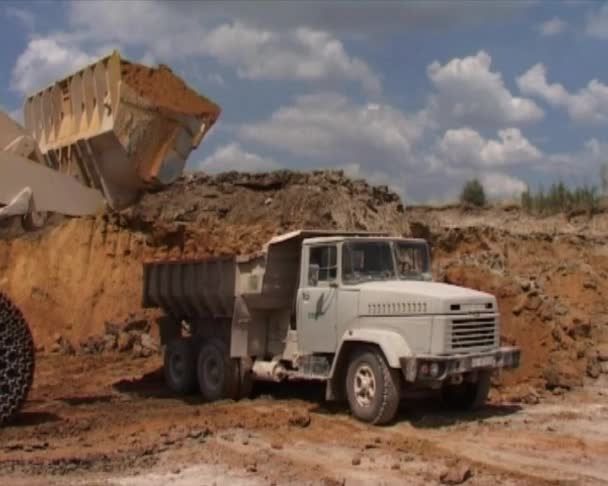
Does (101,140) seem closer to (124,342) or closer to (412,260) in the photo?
(412,260)

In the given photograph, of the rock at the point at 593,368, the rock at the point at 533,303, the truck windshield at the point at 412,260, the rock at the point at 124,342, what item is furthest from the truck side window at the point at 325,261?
the rock at the point at 124,342

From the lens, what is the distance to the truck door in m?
Answer: 12.5

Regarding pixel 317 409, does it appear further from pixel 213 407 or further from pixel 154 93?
pixel 154 93

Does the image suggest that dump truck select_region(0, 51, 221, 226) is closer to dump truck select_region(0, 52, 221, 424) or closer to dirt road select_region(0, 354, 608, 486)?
dump truck select_region(0, 52, 221, 424)

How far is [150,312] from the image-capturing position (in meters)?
20.5

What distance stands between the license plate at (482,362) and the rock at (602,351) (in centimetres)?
500

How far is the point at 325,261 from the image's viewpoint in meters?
12.7

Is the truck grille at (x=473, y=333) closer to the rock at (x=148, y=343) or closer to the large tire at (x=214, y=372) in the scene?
the large tire at (x=214, y=372)

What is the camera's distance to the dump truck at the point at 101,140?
32.1ft

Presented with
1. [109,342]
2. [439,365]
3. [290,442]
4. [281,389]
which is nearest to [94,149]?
[290,442]

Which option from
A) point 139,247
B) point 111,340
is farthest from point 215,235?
point 111,340

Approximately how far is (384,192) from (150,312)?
7150 mm

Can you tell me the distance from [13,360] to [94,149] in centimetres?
272

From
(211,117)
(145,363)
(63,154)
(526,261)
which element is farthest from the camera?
(526,261)
